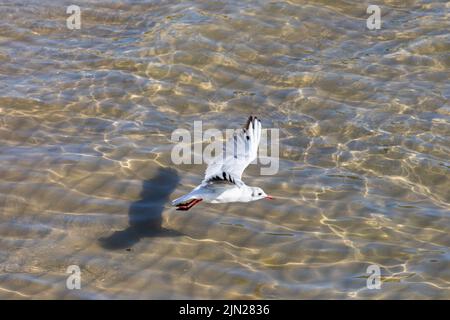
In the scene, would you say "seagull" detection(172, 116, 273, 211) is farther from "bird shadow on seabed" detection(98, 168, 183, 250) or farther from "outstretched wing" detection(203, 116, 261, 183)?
"bird shadow on seabed" detection(98, 168, 183, 250)

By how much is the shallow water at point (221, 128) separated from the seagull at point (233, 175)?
0.39 meters

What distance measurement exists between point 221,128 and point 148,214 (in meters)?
2.45

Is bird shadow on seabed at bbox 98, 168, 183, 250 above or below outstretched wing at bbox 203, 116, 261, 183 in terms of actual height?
→ below

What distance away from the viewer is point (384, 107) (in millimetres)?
11398

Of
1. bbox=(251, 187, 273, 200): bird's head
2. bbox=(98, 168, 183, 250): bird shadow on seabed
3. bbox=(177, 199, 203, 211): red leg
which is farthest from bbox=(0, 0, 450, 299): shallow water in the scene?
bbox=(251, 187, 273, 200): bird's head

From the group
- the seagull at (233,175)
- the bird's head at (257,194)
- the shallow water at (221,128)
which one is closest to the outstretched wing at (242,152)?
the seagull at (233,175)

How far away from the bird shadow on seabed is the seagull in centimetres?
36

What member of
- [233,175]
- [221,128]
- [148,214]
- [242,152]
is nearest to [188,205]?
[148,214]

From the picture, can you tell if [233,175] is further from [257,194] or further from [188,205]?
[188,205]

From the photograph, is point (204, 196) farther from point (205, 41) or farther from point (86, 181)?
point (205, 41)

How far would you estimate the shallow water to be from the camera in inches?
322

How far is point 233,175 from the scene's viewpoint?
28.1ft
